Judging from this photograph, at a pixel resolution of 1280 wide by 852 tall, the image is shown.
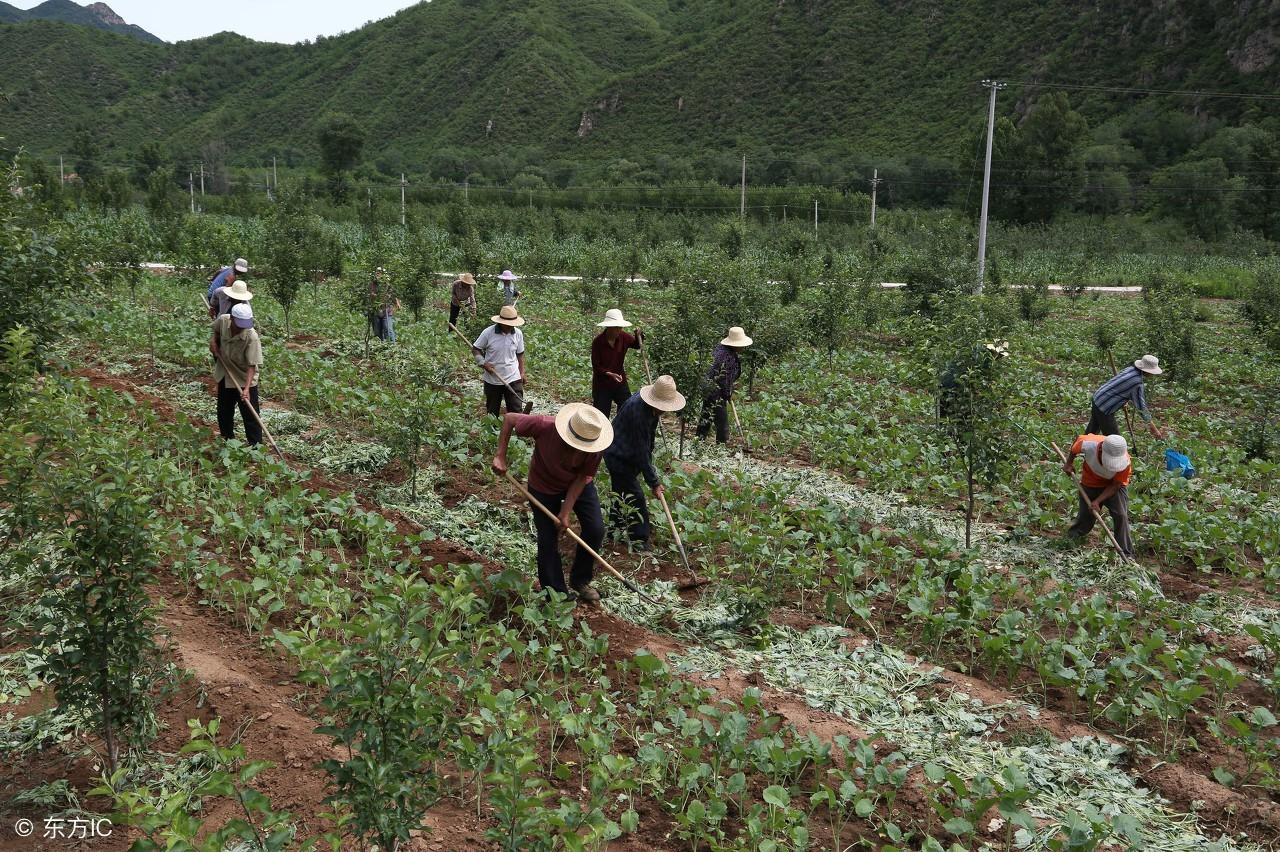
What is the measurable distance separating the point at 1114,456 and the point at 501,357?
5.49m

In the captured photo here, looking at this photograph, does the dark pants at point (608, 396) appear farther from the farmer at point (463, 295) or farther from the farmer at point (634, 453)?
the farmer at point (463, 295)

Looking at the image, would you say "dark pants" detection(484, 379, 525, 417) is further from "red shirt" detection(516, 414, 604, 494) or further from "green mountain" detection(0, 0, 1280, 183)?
"green mountain" detection(0, 0, 1280, 183)

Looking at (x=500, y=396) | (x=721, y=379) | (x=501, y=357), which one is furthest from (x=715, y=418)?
(x=501, y=357)

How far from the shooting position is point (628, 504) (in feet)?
23.3

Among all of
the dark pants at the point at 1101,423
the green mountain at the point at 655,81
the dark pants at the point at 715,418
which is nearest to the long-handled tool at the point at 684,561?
the dark pants at the point at 715,418

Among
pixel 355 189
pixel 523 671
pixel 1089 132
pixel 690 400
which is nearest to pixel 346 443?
pixel 690 400

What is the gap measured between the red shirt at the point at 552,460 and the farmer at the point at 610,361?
2.90 metres

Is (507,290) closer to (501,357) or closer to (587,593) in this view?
(501,357)

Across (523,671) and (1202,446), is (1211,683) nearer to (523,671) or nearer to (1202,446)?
(523,671)

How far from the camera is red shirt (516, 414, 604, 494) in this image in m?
5.77

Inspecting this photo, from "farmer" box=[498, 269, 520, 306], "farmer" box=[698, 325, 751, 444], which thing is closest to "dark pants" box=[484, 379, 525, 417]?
"farmer" box=[698, 325, 751, 444]

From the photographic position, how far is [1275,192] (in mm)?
47781

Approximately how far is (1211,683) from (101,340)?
13555mm

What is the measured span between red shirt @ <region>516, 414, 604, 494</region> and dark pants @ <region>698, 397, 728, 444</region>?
4.31 metres
